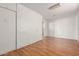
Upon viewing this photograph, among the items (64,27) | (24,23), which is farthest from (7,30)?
(64,27)

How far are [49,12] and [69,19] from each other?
520 mm

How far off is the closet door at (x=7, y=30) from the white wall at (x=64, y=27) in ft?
3.52

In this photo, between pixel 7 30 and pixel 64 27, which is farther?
pixel 7 30

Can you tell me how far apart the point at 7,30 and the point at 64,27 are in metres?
1.53

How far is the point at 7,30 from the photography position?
99.6 inches

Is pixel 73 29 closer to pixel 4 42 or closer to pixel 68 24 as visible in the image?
pixel 68 24

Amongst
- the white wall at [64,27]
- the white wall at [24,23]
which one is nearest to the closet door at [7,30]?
the white wall at [24,23]

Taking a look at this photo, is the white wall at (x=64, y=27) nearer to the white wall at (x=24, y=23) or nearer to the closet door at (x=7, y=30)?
the white wall at (x=24, y=23)

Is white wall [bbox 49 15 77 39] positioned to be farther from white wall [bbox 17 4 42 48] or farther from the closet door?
the closet door

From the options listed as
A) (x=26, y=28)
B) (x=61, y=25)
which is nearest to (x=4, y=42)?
(x=26, y=28)

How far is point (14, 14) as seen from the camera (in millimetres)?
2576

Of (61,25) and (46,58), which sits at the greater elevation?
(61,25)

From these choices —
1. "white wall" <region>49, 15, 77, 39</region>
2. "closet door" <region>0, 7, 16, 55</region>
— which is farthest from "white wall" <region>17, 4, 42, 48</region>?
"white wall" <region>49, 15, 77, 39</region>

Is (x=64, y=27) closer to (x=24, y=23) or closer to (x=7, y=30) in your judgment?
(x=24, y=23)
